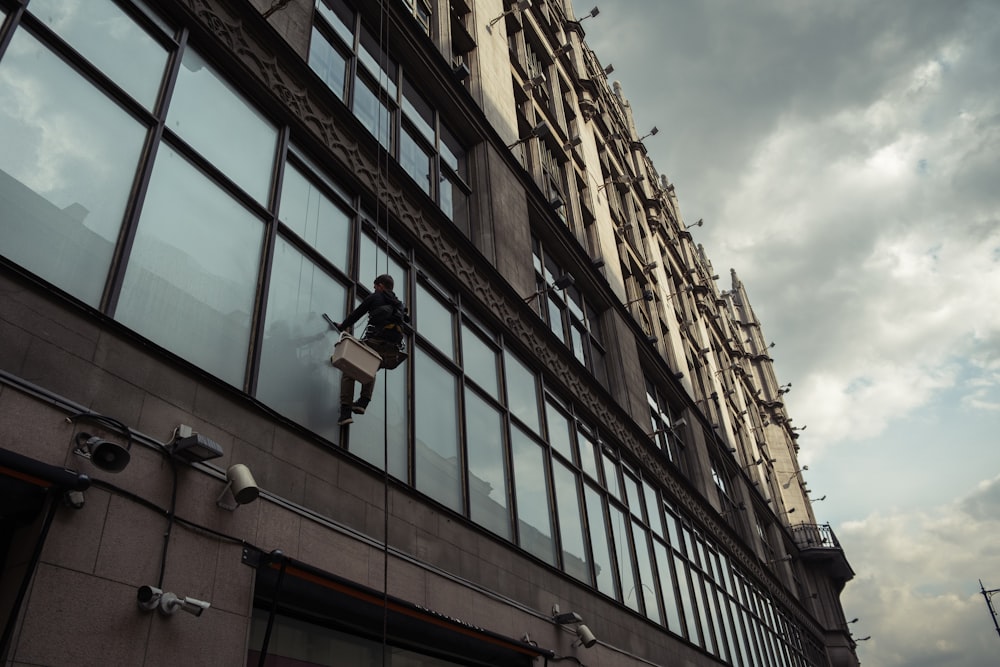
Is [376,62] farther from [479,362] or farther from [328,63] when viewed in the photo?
[479,362]

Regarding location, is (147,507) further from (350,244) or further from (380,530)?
(350,244)

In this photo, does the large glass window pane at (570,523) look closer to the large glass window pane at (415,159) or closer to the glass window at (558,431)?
the glass window at (558,431)

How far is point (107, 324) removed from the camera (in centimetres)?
664

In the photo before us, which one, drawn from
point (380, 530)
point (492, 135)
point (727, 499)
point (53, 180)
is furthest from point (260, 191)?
point (727, 499)

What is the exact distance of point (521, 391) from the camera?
15211 mm

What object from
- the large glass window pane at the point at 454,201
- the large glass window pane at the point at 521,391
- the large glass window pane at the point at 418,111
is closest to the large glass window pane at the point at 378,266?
the large glass window pane at the point at 521,391

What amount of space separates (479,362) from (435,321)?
4.81 feet

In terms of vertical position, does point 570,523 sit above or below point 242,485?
above

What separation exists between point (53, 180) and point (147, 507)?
3.12 m

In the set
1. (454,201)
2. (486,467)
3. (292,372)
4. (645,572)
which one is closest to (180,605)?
(292,372)

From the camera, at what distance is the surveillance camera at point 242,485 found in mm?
6770

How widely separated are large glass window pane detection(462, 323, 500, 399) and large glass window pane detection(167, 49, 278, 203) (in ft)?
16.0

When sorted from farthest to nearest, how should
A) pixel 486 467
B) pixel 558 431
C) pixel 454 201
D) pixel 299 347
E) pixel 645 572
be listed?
pixel 645 572, pixel 454 201, pixel 558 431, pixel 486 467, pixel 299 347

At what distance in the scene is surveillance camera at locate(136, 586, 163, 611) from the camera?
5.81 m
